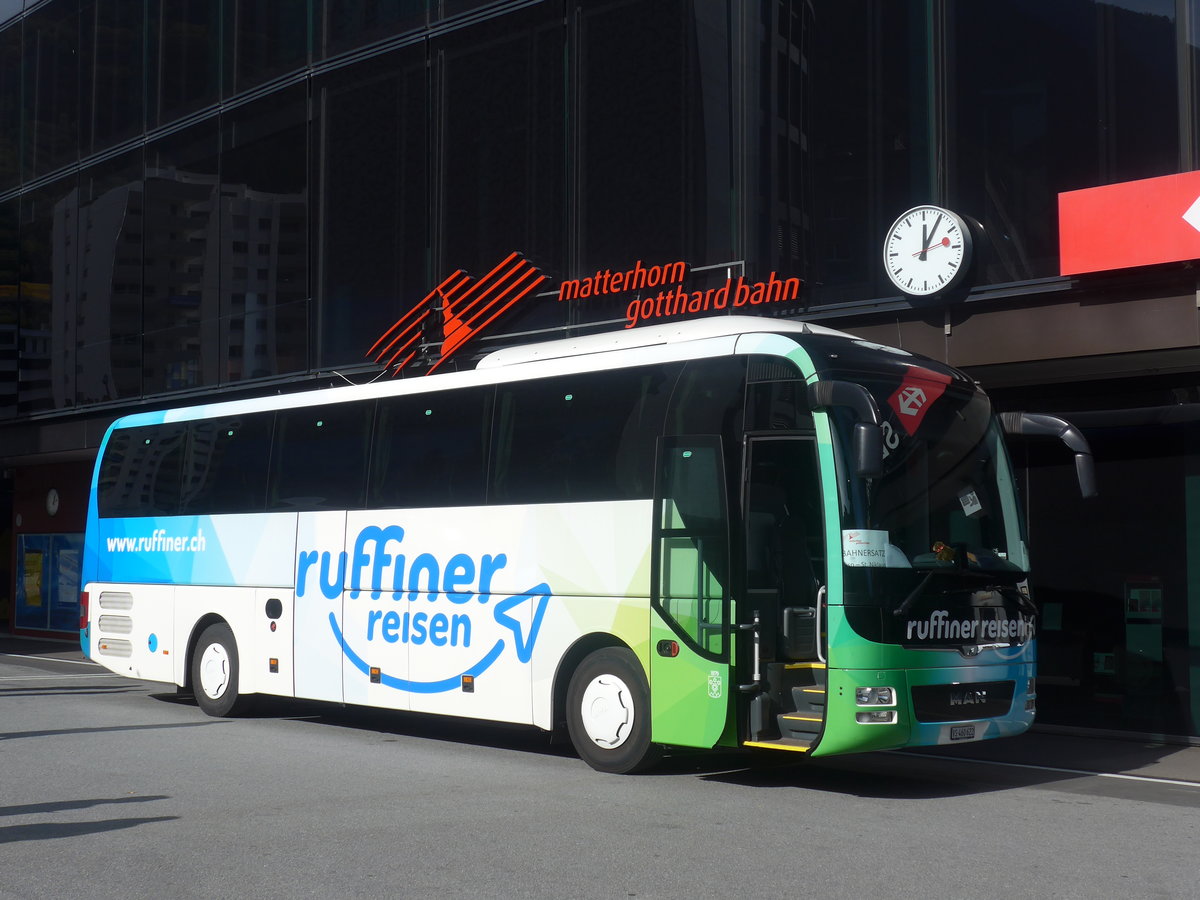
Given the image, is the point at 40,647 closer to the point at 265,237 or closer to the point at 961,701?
the point at 265,237

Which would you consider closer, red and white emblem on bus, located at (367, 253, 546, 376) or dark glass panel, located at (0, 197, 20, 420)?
red and white emblem on bus, located at (367, 253, 546, 376)

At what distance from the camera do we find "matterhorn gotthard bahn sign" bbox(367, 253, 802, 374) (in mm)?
16047

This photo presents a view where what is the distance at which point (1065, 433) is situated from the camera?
33.9 ft

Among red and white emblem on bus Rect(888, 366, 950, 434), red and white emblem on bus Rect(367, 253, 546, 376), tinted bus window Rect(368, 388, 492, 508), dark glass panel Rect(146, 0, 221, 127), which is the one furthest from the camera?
dark glass panel Rect(146, 0, 221, 127)

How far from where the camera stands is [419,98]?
69.1 ft

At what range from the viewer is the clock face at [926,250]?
13812mm

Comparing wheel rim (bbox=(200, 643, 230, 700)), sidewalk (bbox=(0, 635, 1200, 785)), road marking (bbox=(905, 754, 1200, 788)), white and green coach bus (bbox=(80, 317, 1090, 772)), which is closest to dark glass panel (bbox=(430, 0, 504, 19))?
white and green coach bus (bbox=(80, 317, 1090, 772))

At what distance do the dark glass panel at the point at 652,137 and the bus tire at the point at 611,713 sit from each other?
7.11 metres

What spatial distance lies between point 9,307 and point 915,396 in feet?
85.4

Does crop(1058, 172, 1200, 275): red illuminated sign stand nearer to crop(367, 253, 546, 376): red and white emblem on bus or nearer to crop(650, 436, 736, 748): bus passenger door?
crop(650, 436, 736, 748): bus passenger door

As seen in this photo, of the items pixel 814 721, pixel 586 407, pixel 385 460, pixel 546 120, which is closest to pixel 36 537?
pixel 546 120

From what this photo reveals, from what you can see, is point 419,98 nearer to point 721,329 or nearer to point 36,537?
point 721,329

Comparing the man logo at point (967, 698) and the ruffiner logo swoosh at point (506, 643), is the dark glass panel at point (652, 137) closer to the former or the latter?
the ruffiner logo swoosh at point (506, 643)

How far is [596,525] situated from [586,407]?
38.9 inches
